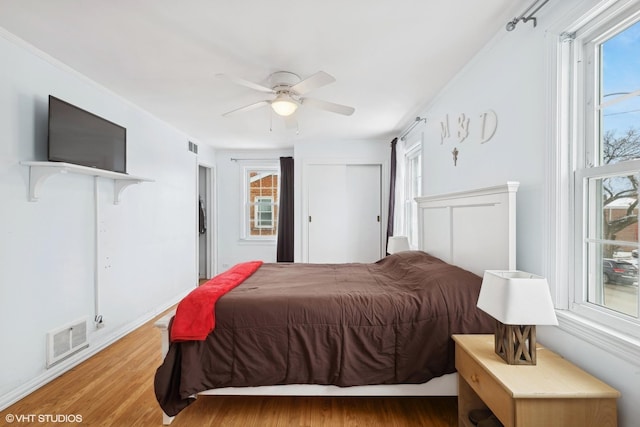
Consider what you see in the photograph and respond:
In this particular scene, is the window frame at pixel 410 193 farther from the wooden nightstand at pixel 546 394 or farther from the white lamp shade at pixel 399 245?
the wooden nightstand at pixel 546 394

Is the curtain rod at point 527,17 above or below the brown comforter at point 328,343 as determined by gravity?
above

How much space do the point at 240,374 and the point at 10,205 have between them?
6.01 feet

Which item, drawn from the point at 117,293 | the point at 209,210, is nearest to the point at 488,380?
the point at 117,293

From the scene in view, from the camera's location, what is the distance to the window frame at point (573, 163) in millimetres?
1527

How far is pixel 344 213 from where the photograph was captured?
5.32 meters

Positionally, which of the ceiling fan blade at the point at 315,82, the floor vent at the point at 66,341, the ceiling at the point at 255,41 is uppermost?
the ceiling at the point at 255,41

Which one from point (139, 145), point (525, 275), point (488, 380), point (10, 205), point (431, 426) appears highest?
point (139, 145)

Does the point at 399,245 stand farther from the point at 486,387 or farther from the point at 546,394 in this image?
the point at 546,394

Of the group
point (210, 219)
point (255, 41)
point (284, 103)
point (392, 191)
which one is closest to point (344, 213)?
point (392, 191)

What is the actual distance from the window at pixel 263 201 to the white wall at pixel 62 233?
2.06m

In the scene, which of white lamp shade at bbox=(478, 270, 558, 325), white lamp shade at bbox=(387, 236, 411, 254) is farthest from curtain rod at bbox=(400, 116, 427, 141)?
white lamp shade at bbox=(478, 270, 558, 325)

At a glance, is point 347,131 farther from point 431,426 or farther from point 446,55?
point 431,426

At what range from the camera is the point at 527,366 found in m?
1.46

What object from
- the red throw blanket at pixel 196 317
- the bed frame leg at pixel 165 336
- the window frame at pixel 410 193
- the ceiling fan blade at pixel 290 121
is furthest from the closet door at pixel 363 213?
the bed frame leg at pixel 165 336
